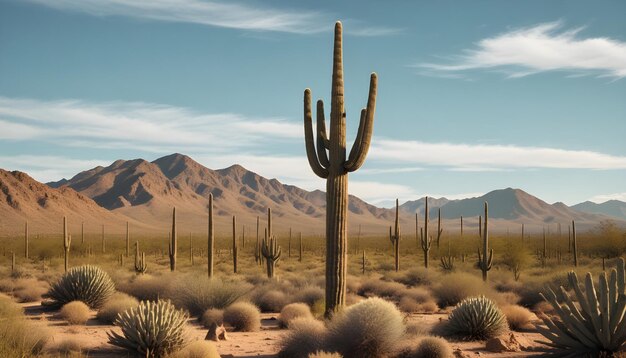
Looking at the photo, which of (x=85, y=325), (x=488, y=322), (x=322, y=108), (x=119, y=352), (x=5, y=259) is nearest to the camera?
(x=119, y=352)

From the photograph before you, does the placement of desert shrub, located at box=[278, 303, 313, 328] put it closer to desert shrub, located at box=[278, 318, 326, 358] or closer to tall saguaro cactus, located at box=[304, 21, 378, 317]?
tall saguaro cactus, located at box=[304, 21, 378, 317]

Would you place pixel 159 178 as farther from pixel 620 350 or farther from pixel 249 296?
pixel 620 350

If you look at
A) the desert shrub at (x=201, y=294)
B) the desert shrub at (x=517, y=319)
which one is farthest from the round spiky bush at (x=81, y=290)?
the desert shrub at (x=517, y=319)

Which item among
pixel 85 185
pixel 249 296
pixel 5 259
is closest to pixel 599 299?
pixel 249 296

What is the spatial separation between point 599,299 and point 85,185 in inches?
6982

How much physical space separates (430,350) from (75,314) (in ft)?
32.0

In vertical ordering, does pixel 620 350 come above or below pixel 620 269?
below

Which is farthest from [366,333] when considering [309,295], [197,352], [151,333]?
[309,295]

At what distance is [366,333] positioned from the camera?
11.4m

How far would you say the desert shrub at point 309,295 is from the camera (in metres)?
19.9

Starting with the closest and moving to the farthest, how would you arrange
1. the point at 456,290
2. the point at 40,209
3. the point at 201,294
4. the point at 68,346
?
the point at 68,346 < the point at 201,294 < the point at 456,290 < the point at 40,209

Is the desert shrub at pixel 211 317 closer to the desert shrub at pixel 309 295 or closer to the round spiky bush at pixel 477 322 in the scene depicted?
the desert shrub at pixel 309 295

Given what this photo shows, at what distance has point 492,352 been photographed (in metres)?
13.0

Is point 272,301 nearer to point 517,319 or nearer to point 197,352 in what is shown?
point 517,319
